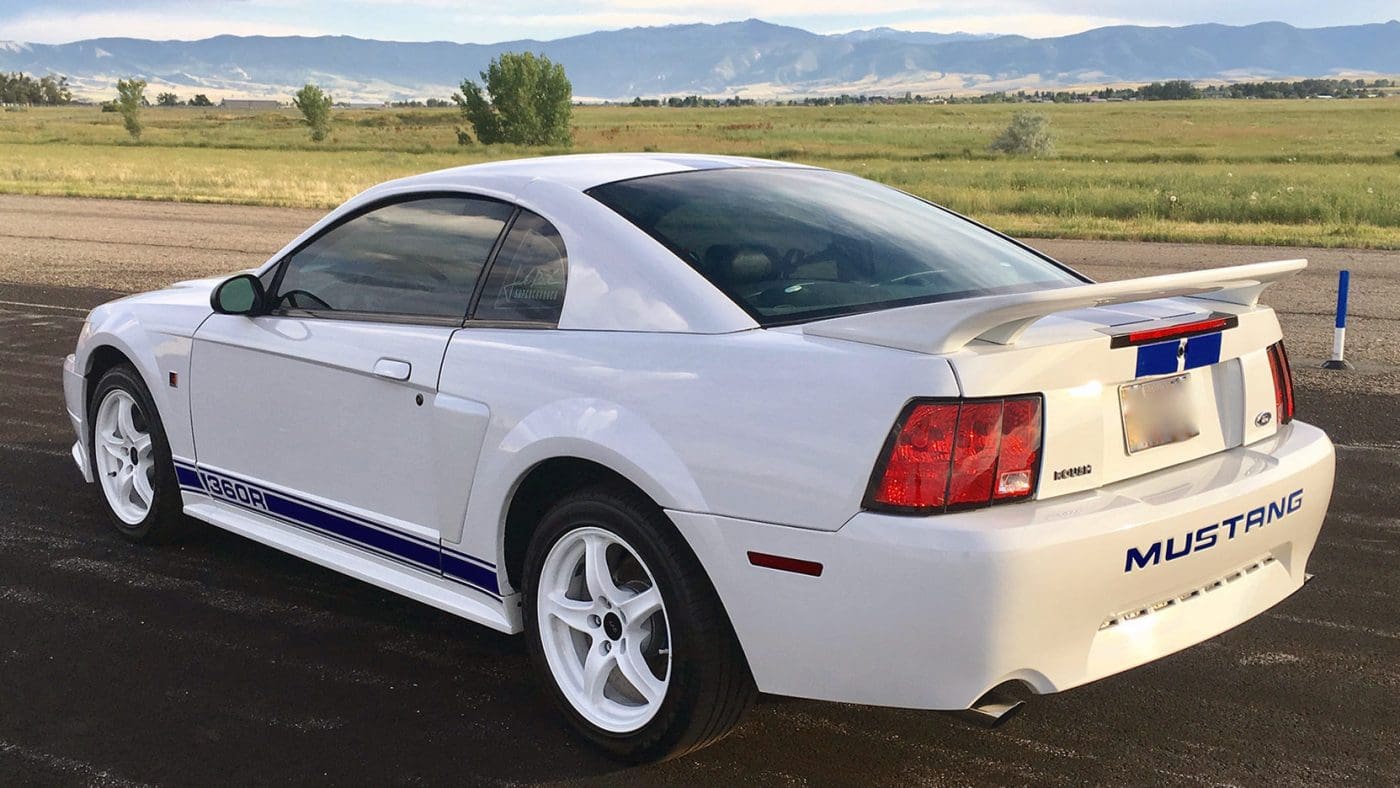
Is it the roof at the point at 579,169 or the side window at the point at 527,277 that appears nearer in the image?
the side window at the point at 527,277

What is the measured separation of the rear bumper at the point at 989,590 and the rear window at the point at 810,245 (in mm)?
689

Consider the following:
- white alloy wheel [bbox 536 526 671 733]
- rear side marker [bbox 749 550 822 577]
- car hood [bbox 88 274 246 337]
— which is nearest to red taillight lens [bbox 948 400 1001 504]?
rear side marker [bbox 749 550 822 577]

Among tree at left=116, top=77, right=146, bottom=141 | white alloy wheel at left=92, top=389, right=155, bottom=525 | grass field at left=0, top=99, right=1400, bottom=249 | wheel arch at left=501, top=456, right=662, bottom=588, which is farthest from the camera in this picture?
tree at left=116, top=77, right=146, bottom=141

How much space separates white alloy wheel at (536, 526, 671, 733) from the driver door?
Answer: 43cm

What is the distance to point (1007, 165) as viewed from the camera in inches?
1763

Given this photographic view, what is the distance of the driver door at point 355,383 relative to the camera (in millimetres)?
3736

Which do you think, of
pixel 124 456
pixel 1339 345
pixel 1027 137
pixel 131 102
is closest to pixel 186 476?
pixel 124 456

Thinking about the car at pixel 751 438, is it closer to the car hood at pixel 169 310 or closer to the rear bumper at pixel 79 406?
the car hood at pixel 169 310

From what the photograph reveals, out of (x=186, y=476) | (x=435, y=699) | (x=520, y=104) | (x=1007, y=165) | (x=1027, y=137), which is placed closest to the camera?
(x=435, y=699)

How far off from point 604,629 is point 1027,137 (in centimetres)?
5708

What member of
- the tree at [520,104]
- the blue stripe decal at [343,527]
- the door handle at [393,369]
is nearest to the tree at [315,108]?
the tree at [520,104]

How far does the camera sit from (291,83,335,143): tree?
73125mm

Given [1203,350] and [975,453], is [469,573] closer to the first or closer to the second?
[975,453]

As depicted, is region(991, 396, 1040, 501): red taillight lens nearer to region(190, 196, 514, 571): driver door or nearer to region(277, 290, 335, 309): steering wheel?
region(190, 196, 514, 571): driver door
